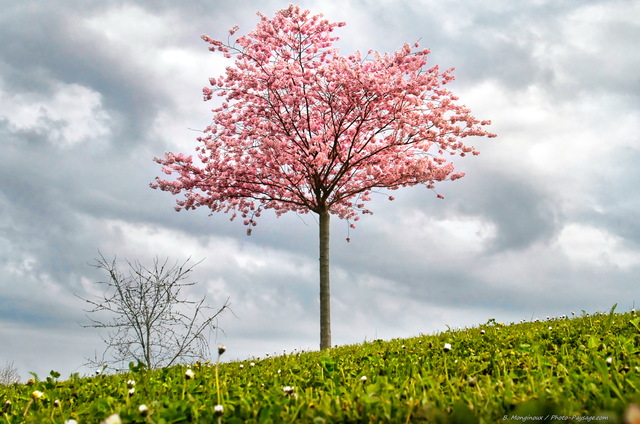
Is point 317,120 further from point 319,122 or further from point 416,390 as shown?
point 416,390

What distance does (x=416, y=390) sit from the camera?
140 inches

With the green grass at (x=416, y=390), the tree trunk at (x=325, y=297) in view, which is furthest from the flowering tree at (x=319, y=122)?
the green grass at (x=416, y=390)

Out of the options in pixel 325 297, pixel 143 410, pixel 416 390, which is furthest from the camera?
pixel 325 297

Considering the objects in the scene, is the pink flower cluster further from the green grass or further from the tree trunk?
the green grass

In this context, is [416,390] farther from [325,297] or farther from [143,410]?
[325,297]

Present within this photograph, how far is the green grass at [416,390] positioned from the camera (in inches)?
107

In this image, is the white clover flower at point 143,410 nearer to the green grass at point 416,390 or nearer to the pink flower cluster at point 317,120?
the green grass at point 416,390

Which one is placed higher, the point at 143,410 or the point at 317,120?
the point at 317,120

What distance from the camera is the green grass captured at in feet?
8.89

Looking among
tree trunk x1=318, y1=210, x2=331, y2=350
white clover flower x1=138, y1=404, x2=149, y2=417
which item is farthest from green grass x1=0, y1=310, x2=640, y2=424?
tree trunk x1=318, y1=210, x2=331, y2=350

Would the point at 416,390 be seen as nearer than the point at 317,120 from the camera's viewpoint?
Yes

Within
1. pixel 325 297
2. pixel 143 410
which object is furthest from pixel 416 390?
pixel 325 297

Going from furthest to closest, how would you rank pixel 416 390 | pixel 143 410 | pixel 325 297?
pixel 325 297
pixel 416 390
pixel 143 410

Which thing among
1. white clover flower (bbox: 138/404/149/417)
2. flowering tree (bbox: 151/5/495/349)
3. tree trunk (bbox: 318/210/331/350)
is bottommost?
white clover flower (bbox: 138/404/149/417)
